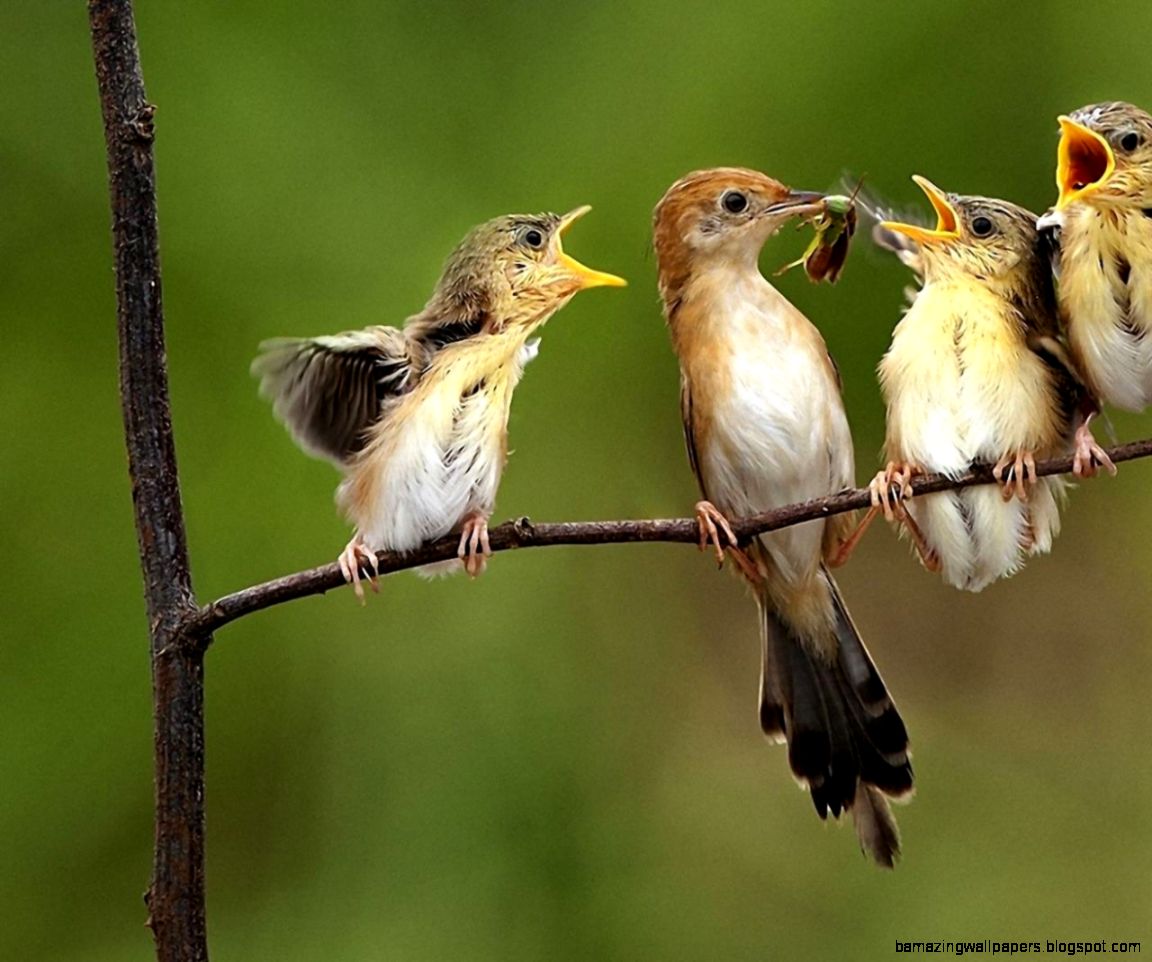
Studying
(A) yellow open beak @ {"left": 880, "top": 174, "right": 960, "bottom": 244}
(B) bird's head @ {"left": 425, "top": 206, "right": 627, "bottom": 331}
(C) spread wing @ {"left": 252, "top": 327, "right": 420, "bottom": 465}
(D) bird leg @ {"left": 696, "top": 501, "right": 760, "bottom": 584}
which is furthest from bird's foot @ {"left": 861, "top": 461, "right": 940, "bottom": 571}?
(C) spread wing @ {"left": 252, "top": 327, "right": 420, "bottom": 465}

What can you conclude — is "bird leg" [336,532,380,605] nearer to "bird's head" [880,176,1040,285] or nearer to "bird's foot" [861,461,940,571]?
"bird's foot" [861,461,940,571]

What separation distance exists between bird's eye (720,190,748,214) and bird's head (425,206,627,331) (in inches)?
6.1

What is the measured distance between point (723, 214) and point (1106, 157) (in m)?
0.34

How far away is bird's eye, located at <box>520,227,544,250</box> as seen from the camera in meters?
1.58

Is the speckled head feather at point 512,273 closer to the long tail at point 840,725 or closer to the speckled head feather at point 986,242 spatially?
the speckled head feather at point 986,242

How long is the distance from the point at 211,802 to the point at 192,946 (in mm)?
1214

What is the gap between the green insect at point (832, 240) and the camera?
1477 mm

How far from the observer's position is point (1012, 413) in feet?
5.21

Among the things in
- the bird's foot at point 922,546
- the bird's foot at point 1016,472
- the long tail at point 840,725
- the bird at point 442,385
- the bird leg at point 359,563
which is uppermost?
the bird at point 442,385

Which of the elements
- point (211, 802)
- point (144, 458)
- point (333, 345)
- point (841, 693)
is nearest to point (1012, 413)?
point (841, 693)

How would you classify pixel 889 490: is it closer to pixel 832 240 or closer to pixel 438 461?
pixel 832 240

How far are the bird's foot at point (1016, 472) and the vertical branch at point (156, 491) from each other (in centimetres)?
66

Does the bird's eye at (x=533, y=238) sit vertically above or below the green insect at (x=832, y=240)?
above

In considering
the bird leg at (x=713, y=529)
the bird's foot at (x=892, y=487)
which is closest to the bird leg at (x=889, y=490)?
the bird's foot at (x=892, y=487)
